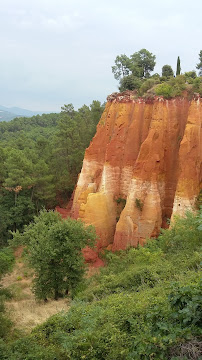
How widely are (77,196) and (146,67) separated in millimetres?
18755

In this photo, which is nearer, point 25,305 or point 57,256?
point 57,256

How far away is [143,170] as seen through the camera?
1828cm

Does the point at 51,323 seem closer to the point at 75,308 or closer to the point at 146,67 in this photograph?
the point at 75,308

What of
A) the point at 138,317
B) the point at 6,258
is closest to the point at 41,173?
the point at 6,258

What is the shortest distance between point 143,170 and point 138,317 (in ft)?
38.7

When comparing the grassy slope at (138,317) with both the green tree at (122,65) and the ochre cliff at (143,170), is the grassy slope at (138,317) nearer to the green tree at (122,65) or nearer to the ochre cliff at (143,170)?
the ochre cliff at (143,170)

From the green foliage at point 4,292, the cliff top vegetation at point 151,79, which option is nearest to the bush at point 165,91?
the cliff top vegetation at point 151,79

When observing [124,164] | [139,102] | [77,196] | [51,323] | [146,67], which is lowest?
[51,323]

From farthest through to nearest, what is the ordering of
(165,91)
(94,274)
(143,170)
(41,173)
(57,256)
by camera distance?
(41,173)
(165,91)
(143,170)
(94,274)
(57,256)

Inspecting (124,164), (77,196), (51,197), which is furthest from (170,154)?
(51,197)

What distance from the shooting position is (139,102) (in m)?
20.3

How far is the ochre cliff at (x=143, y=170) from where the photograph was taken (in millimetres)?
17359

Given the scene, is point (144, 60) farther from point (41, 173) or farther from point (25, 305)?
point (25, 305)

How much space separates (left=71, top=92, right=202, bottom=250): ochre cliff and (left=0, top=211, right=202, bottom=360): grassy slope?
2.95 m
